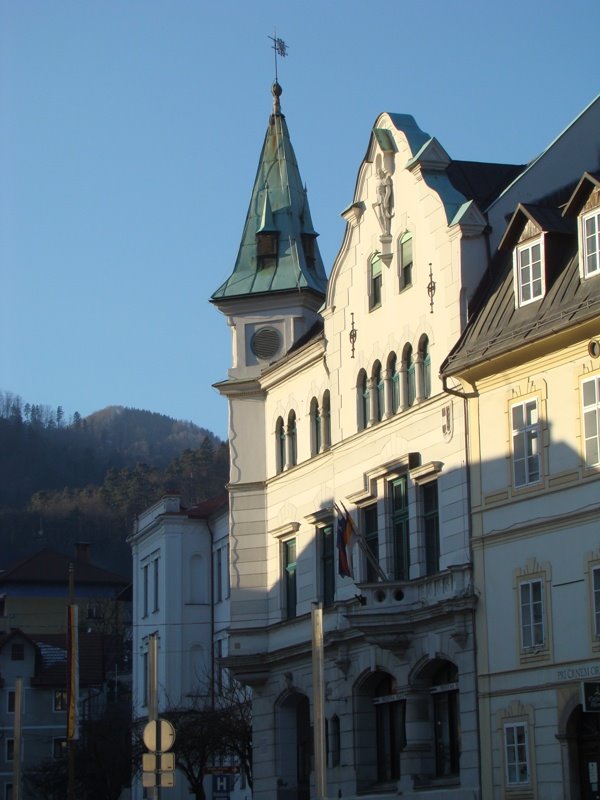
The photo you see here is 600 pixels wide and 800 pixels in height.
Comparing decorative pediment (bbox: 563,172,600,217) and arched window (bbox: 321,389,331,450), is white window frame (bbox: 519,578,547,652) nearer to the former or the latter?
decorative pediment (bbox: 563,172,600,217)

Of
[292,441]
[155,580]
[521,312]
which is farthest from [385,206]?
[155,580]

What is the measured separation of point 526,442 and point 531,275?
388cm

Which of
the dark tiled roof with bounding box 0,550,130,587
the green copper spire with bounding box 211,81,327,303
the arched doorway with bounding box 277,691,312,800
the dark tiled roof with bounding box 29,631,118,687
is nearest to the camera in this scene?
the arched doorway with bounding box 277,691,312,800

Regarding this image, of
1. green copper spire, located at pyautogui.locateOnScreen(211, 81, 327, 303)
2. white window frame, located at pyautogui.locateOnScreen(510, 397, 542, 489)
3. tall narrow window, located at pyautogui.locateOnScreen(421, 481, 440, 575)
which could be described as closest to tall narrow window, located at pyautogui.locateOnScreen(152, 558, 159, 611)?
green copper spire, located at pyautogui.locateOnScreen(211, 81, 327, 303)

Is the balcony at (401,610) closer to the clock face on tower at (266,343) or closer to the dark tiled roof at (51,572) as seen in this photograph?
the clock face on tower at (266,343)

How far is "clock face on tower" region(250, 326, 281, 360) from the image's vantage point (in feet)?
173

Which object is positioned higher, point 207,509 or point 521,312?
point 207,509

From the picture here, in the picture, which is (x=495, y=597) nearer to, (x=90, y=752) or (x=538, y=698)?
(x=538, y=698)

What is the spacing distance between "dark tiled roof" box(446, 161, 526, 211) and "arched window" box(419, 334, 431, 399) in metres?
3.70

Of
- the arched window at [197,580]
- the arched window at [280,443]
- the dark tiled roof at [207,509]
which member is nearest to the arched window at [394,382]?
the arched window at [280,443]

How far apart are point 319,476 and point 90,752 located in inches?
1167

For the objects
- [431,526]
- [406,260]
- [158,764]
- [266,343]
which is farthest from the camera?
[266,343]

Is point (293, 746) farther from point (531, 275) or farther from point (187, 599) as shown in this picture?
point (187, 599)

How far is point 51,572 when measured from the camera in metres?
133
